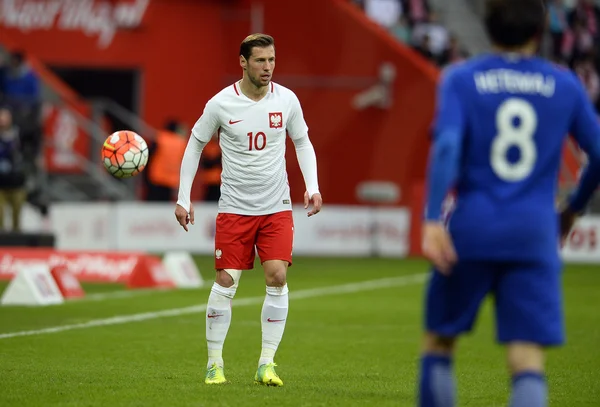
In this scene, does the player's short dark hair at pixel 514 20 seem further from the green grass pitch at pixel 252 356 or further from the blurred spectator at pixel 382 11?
the blurred spectator at pixel 382 11

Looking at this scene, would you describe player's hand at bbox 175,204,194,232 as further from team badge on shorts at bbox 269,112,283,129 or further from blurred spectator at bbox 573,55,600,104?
blurred spectator at bbox 573,55,600,104

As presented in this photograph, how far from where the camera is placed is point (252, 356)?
1100 cm

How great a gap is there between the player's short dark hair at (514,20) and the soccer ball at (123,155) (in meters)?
5.71

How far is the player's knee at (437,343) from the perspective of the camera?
5898mm

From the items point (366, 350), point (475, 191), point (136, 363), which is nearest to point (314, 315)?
point (366, 350)

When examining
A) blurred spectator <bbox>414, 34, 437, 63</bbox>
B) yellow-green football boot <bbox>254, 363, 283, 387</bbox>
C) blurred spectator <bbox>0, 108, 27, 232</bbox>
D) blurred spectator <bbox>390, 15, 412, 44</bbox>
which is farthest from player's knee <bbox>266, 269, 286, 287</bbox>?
blurred spectator <bbox>390, 15, 412, 44</bbox>

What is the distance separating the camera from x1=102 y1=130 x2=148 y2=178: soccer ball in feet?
36.3

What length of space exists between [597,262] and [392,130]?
6.48m

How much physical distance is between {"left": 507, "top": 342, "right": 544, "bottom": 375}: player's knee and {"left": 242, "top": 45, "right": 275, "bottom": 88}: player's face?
3.70 metres

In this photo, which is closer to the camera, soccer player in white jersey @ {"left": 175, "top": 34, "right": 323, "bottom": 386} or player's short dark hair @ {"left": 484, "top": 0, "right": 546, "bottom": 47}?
player's short dark hair @ {"left": 484, "top": 0, "right": 546, "bottom": 47}

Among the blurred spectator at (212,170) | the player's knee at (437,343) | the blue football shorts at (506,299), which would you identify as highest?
the blue football shorts at (506,299)

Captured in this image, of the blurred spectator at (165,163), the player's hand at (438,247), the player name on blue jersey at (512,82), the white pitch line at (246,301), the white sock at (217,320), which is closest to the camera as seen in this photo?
the player's hand at (438,247)

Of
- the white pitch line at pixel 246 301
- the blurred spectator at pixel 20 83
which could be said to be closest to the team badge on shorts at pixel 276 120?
the white pitch line at pixel 246 301

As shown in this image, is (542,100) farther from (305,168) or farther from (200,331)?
(200,331)
